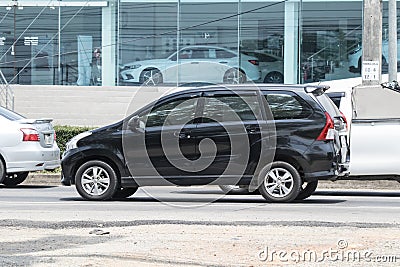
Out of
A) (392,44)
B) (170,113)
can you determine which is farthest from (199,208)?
(392,44)

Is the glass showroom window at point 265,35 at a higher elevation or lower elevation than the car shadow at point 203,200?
A: higher

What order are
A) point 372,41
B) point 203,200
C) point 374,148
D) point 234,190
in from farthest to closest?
point 372,41, point 234,190, point 374,148, point 203,200

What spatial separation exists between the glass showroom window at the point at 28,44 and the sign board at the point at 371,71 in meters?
10.9

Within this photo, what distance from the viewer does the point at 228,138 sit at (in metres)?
14.2

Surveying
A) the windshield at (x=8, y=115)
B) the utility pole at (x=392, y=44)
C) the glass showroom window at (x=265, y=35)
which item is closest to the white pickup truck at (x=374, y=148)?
the utility pole at (x=392, y=44)

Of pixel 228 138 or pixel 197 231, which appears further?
pixel 228 138

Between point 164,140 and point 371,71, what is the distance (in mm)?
6606

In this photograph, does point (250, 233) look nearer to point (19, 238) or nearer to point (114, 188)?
point (19, 238)

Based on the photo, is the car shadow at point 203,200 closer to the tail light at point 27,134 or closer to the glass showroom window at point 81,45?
the tail light at point 27,134

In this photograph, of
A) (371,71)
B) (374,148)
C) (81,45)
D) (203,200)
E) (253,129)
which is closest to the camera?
(253,129)

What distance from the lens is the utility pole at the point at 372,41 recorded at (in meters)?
19.2

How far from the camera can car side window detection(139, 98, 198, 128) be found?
1448cm

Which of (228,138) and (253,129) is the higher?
(253,129)

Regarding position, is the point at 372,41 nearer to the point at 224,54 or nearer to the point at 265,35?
the point at 265,35
